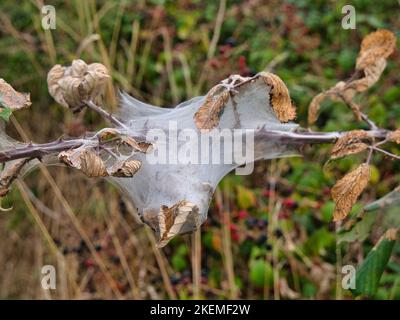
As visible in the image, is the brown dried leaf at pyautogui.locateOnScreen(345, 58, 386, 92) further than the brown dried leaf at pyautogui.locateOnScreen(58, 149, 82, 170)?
Yes

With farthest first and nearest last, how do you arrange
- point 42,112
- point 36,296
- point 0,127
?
point 42,112 → point 36,296 → point 0,127

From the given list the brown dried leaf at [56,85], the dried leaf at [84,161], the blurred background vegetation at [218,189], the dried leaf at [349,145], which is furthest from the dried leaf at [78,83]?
the blurred background vegetation at [218,189]

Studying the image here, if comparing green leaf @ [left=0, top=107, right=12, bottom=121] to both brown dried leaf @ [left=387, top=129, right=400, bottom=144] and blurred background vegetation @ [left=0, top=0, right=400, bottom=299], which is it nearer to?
brown dried leaf @ [left=387, top=129, right=400, bottom=144]

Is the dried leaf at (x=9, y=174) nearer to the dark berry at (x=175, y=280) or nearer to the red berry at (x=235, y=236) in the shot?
the dark berry at (x=175, y=280)

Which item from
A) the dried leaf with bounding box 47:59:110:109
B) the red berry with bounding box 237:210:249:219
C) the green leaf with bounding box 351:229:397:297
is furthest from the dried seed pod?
the red berry with bounding box 237:210:249:219

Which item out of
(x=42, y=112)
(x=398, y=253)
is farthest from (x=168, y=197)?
(x=42, y=112)

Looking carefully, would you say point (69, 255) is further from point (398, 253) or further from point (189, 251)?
point (398, 253)
